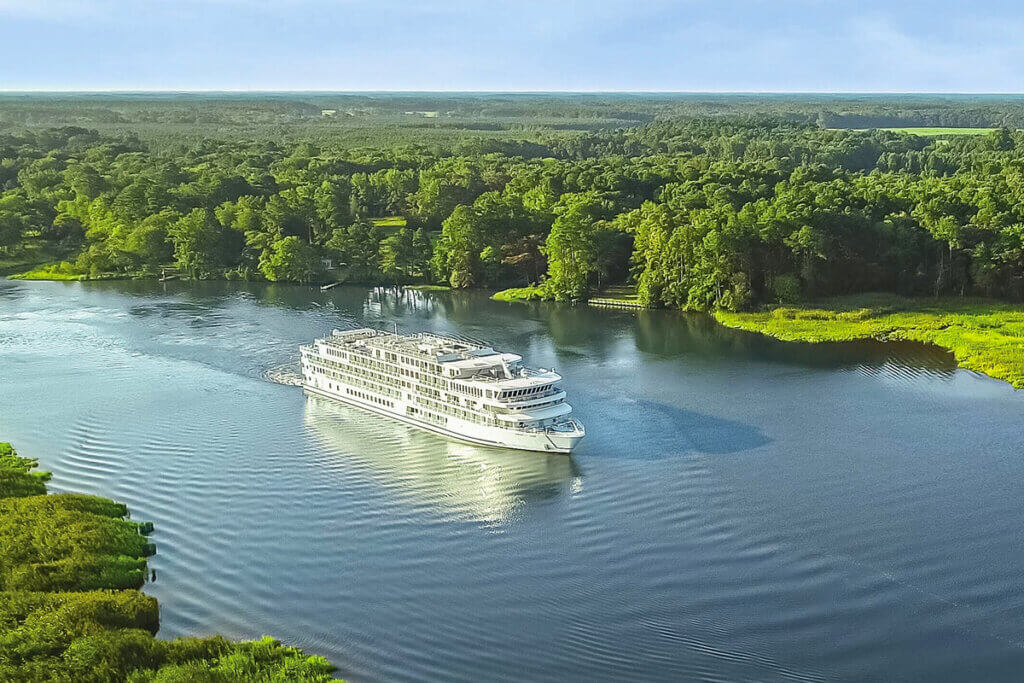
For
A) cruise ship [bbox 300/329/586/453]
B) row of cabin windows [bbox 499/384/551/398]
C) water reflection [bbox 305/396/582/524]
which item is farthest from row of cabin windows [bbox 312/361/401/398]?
row of cabin windows [bbox 499/384/551/398]

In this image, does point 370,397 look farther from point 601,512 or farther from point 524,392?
point 601,512

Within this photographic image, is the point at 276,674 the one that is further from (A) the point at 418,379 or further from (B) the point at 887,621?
(A) the point at 418,379

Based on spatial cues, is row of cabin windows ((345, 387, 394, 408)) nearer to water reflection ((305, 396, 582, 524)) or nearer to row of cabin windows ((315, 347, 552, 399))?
water reflection ((305, 396, 582, 524))

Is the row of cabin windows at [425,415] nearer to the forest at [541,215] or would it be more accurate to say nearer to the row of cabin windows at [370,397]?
the row of cabin windows at [370,397]

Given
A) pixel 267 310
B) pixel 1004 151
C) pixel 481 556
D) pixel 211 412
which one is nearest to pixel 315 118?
pixel 1004 151

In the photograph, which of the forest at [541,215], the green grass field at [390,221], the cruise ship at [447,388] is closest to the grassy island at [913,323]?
the forest at [541,215]
